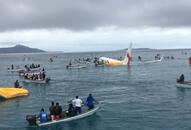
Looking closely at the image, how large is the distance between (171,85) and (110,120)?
107 feet

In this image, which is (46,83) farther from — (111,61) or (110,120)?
(111,61)

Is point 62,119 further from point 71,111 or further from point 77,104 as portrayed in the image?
point 77,104

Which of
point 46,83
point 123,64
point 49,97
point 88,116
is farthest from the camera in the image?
point 123,64

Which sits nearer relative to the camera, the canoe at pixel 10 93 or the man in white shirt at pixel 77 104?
the man in white shirt at pixel 77 104

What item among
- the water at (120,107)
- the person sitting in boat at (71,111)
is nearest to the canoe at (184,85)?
the water at (120,107)

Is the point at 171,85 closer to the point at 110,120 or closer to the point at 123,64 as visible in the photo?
the point at 110,120

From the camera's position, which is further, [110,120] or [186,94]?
[186,94]

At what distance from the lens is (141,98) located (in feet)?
186

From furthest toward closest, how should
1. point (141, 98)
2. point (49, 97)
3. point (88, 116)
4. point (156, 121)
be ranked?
point (49, 97), point (141, 98), point (88, 116), point (156, 121)

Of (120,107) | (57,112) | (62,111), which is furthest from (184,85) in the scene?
(57,112)

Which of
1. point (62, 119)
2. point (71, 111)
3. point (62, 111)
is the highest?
point (71, 111)

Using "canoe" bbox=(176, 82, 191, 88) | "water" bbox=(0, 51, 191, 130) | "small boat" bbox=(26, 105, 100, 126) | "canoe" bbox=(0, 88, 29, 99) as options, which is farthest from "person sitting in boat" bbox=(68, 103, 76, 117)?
"canoe" bbox=(176, 82, 191, 88)

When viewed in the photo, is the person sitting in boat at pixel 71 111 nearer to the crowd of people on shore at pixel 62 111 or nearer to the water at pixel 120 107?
the crowd of people on shore at pixel 62 111

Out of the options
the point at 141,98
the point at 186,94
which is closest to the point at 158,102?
the point at 141,98
